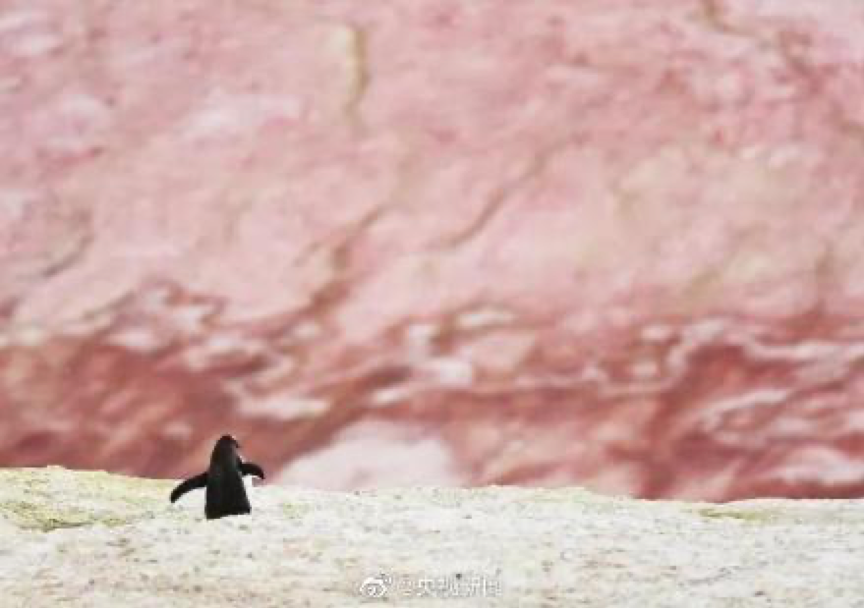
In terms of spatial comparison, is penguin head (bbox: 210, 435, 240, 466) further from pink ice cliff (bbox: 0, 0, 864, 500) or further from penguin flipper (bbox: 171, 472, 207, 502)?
pink ice cliff (bbox: 0, 0, 864, 500)

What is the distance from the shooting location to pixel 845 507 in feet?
10.1

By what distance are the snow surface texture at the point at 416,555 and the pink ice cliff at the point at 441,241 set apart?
2.18ft

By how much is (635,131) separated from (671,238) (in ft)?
1.25

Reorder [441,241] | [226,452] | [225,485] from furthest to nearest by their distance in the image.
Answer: [441,241] → [226,452] → [225,485]

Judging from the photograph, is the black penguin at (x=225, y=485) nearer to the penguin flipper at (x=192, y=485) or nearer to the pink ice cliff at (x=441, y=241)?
the penguin flipper at (x=192, y=485)

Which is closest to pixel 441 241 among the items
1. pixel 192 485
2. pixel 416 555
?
pixel 192 485

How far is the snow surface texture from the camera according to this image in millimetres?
2180

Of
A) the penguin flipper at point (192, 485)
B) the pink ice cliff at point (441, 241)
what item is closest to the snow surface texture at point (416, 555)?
the penguin flipper at point (192, 485)

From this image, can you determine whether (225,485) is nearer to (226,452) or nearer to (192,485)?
(226,452)

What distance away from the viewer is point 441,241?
4.17m

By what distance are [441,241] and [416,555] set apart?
73.0 inches

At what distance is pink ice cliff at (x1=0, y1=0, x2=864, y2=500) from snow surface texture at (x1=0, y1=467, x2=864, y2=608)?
0.66 metres

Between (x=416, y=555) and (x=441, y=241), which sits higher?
(x=441, y=241)

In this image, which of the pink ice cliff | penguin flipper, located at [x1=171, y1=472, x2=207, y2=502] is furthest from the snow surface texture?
the pink ice cliff
